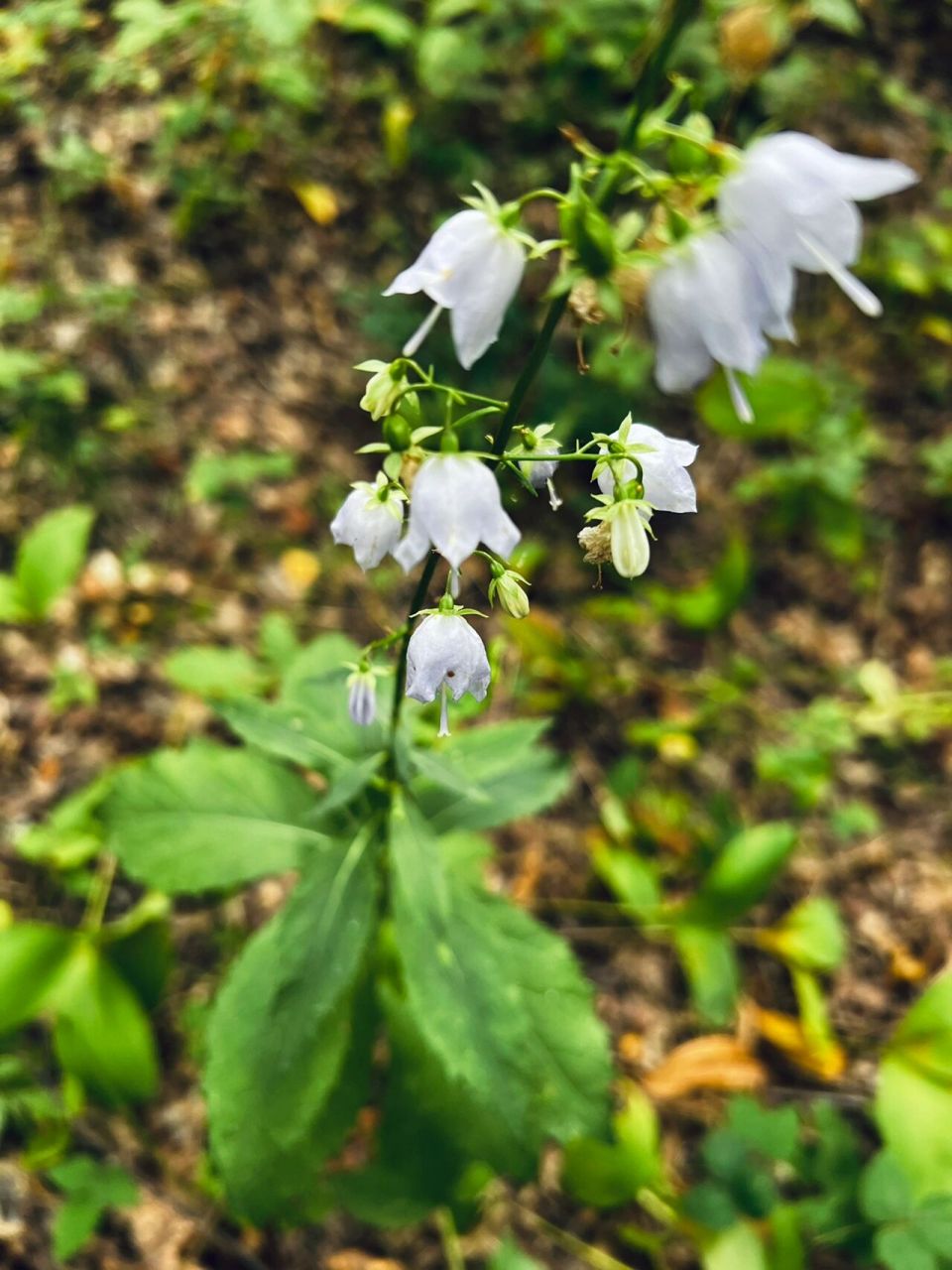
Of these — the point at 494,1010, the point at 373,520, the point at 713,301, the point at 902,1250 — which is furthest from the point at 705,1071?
the point at 713,301

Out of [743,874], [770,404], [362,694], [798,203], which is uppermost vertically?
→ [798,203]

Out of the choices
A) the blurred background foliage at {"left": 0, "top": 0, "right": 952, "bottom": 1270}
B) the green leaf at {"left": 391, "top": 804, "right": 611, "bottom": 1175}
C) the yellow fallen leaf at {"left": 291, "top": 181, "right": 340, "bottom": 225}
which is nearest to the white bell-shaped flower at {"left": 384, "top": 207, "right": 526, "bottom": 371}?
the green leaf at {"left": 391, "top": 804, "right": 611, "bottom": 1175}

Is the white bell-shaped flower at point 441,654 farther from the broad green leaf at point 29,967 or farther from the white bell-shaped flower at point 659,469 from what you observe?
the broad green leaf at point 29,967

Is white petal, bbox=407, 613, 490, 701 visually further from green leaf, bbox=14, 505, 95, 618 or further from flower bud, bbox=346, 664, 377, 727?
green leaf, bbox=14, 505, 95, 618

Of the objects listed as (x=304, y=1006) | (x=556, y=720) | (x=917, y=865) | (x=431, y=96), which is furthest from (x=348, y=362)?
(x=917, y=865)

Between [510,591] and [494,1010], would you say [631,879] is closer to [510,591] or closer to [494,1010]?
[494,1010]

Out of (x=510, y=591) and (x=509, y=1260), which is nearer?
(x=510, y=591)
